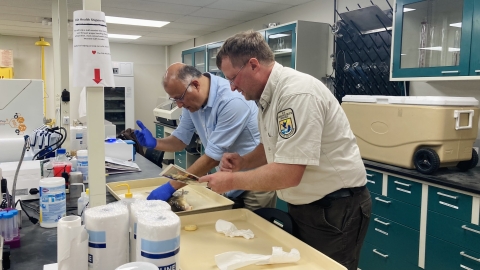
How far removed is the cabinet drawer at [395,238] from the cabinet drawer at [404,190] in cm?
18

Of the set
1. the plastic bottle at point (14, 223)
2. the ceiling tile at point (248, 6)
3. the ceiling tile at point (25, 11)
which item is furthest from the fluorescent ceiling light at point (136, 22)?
the plastic bottle at point (14, 223)

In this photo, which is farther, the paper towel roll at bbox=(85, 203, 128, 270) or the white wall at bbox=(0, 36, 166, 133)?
the white wall at bbox=(0, 36, 166, 133)

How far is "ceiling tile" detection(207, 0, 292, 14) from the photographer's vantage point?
13.5 ft

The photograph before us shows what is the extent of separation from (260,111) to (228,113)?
348 mm

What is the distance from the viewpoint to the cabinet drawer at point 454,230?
209 cm

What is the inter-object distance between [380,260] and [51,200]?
2169 mm

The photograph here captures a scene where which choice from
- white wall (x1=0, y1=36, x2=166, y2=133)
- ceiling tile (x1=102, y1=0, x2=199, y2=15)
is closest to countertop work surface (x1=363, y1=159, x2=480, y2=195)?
ceiling tile (x1=102, y1=0, x2=199, y2=15)

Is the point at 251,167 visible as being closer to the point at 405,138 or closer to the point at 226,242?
the point at 226,242

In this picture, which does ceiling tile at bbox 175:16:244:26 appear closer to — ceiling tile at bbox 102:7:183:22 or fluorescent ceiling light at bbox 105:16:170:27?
ceiling tile at bbox 102:7:183:22

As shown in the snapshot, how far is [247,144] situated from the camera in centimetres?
196

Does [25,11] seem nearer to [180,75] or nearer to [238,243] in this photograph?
[180,75]

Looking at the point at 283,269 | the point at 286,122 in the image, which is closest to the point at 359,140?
the point at 286,122

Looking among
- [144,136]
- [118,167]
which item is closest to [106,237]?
[144,136]

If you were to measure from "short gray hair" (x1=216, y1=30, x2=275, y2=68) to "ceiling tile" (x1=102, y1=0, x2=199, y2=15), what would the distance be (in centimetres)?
312
